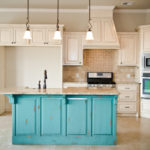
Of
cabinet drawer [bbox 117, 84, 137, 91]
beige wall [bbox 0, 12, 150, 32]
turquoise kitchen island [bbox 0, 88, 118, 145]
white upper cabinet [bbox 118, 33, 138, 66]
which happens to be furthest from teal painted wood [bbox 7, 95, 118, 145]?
beige wall [bbox 0, 12, 150, 32]

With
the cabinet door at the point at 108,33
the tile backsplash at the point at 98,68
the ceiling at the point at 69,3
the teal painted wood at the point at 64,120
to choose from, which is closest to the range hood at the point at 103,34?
the cabinet door at the point at 108,33

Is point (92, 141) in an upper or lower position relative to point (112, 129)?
lower

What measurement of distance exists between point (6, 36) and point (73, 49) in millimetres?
1854

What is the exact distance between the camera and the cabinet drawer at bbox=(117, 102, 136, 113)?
5.09 m

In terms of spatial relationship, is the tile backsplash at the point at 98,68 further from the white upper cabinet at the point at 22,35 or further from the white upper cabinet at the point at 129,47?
the white upper cabinet at the point at 22,35

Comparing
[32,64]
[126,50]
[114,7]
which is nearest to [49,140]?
[32,64]

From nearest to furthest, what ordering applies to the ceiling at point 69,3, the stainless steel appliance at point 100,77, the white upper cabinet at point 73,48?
the ceiling at point 69,3 → the white upper cabinet at point 73,48 → the stainless steel appliance at point 100,77

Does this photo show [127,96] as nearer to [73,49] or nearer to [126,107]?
[126,107]

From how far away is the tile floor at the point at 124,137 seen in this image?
3100 mm

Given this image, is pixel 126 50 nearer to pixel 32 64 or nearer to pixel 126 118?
pixel 126 118

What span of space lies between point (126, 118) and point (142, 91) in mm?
855

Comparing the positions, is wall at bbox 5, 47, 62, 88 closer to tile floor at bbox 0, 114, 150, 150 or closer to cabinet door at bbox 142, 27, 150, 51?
tile floor at bbox 0, 114, 150, 150

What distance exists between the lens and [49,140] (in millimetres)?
3225

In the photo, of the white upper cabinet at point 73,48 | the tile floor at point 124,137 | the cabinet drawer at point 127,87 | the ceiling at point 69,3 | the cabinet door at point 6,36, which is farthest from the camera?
the white upper cabinet at point 73,48
